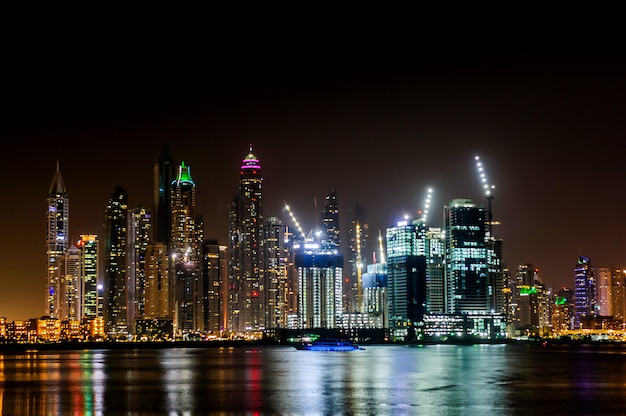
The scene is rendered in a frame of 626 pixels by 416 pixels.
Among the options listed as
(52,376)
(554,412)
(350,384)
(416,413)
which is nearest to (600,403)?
(554,412)

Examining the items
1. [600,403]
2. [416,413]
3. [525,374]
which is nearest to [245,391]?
[416,413]

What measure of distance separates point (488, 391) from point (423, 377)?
57.6ft

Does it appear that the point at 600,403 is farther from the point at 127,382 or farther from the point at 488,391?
the point at 127,382

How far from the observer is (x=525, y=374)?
9806 centimetres

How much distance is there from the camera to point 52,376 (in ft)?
317

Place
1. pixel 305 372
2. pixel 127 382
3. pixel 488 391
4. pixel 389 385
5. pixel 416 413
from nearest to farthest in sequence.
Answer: pixel 416 413 < pixel 488 391 < pixel 389 385 < pixel 127 382 < pixel 305 372

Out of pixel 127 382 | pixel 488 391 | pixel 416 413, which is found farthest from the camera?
pixel 127 382

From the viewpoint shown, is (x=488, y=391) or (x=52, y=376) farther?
(x=52, y=376)

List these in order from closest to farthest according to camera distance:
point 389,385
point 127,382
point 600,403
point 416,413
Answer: point 416,413 → point 600,403 → point 389,385 → point 127,382

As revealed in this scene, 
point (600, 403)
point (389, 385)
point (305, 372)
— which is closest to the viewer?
point (600, 403)

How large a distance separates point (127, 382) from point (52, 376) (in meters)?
13.3

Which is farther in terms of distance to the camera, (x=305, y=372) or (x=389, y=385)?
(x=305, y=372)

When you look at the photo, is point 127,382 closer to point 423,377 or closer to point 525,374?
point 423,377

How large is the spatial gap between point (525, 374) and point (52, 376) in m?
49.6
